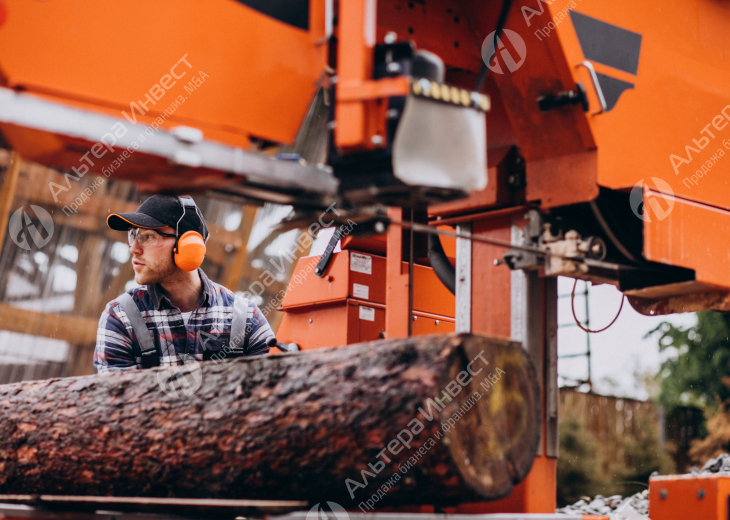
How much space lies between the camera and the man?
3840 mm

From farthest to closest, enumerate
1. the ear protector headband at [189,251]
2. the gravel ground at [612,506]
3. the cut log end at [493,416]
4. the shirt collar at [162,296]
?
1. the gravel ground at [612,506]
2. the shirt collar at [162,296]
3. the ear protector headband at [189,251]
4. the cut log end at [493,416]

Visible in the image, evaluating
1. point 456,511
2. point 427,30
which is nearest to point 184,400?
point 456,511

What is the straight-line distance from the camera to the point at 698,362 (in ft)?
30.6

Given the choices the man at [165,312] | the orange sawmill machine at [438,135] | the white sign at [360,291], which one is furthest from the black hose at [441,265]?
the man at [165,312]

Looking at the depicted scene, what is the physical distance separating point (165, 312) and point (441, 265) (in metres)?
1.52

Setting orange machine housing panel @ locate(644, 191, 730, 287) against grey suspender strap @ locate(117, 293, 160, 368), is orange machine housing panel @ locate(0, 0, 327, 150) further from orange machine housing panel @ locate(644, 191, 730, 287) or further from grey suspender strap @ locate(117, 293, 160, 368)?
grey suspender strap @ locate(117, 293, 160, 368)

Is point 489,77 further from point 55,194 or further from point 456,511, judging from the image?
point 55,194

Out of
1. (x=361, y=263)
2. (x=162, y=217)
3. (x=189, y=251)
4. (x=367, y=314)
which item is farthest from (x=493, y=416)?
(x=162, y=217)

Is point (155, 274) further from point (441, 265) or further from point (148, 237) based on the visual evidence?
point (441, 265)

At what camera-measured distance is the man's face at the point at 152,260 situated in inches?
155

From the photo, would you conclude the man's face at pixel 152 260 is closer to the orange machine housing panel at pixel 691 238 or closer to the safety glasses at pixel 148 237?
the safety glasses at pixel 148 237

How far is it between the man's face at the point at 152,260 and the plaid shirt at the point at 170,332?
0.27ft

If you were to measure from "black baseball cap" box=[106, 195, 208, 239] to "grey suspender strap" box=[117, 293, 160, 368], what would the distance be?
0.42 m

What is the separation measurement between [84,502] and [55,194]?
6.13 m
